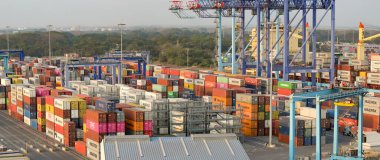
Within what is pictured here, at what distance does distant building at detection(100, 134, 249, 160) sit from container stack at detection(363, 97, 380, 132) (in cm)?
1959

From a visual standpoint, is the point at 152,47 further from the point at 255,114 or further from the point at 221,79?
the point at 255,114

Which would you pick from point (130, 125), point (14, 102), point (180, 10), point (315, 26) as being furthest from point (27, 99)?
point (315, 26)

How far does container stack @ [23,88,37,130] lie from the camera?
54.1 m

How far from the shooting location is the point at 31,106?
5416 cm

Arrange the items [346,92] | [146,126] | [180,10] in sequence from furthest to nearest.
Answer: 1. [180,10]
2. [146,126]
3. [346,92]

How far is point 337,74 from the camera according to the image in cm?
8000

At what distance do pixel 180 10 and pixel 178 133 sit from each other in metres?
34.3

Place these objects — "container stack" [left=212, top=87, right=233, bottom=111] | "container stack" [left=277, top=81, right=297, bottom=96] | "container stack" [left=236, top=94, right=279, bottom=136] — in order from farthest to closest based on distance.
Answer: "container stack" [left=277, top=81, right=297, bottom=96] < "container stack" [left=212, top=87, right=233, bottom=111] < "container stack" [left=236, top=94, right=279, bottom=136]

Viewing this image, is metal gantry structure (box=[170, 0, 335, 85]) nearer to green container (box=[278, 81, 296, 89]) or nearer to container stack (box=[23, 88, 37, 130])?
green container (box=[278, 81, 296, 89])

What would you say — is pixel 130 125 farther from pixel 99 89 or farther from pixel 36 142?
pixel 99 89

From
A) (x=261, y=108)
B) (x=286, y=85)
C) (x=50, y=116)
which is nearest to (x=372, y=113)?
(x=261, y=108)

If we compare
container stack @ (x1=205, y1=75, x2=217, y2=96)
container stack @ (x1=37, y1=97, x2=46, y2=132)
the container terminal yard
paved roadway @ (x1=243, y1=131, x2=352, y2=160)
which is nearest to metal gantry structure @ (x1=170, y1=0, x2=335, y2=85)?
the container terminal yard

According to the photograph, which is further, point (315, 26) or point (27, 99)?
point (315, 26)

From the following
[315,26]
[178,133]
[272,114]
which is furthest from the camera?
[315,26]
